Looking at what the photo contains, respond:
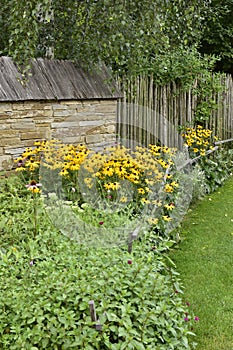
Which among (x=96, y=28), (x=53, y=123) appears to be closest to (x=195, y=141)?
(x=96, y=28)

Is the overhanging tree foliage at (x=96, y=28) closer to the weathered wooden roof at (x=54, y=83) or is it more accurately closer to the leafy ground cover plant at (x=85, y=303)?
the weathered wooden roof at (x=54, y=83)

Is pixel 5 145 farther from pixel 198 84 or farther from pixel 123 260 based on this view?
pixel 198 84

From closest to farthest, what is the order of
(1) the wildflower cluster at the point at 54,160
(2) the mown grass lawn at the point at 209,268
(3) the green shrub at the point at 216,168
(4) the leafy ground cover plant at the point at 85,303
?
1. (4) the leafy ground cover plant at the point at 85,303
2. (2) the mown grass lawn at the point at 209,268
3. (1) the wildflower cluster at the point at 54,160
4. (3) the green shrub at the point at 216,168

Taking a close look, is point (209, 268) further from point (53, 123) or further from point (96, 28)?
point (96, 28)

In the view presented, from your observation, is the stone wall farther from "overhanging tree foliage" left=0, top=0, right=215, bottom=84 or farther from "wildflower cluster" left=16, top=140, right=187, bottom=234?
"overhanging tree foliage" left=0, top=0, right=215, bottom=84

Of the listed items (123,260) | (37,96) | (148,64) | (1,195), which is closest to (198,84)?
(148,64)

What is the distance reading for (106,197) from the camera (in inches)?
165

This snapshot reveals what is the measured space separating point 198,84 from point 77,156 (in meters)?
3.76

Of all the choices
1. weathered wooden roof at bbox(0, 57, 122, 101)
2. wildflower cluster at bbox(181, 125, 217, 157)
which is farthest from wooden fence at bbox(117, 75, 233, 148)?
weathered wooden roof at bbox(0, 57, 122, 101)

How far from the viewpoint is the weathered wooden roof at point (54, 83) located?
4.59 meters

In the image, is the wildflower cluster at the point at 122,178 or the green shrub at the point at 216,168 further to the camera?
the green shrub at the point at 216,168

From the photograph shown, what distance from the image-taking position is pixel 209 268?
4059 mm

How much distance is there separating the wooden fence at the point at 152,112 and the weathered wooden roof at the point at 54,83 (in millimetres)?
567

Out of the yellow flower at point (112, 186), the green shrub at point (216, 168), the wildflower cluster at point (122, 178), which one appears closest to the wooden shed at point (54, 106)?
the wildflower cluster at point (122, 178)
